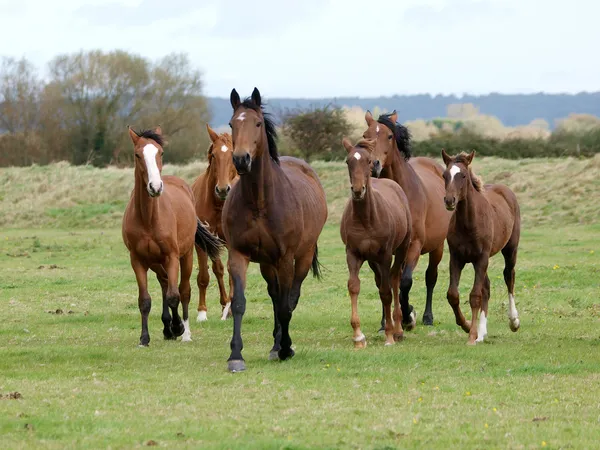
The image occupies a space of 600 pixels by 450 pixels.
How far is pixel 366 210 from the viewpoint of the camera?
10727mm

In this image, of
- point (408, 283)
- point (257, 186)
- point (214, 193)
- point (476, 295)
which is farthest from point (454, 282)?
point (214, 193)

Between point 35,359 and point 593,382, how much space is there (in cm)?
529

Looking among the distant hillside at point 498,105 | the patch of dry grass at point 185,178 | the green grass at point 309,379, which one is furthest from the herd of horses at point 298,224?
the distant hillside at point 498,105

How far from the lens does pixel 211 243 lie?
43.9ft

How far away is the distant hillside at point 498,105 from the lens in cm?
16957

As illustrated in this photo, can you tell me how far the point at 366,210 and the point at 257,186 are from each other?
1738mm

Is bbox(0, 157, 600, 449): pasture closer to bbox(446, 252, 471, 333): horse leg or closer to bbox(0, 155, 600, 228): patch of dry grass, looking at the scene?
bbox(446, 252, 471, 333): horse leg

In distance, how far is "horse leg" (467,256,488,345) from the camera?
10891mm

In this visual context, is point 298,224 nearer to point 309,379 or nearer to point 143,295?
point 309,379

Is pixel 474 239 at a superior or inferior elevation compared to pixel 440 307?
superior

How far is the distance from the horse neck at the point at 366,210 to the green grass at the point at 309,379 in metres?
1.38

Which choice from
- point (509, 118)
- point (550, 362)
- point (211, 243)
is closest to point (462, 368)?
point (550, 362)

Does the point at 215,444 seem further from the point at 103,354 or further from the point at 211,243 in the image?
the point at 211,243

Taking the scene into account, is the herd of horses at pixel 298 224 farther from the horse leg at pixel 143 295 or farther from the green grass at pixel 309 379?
the green grass at pixel 309 379
